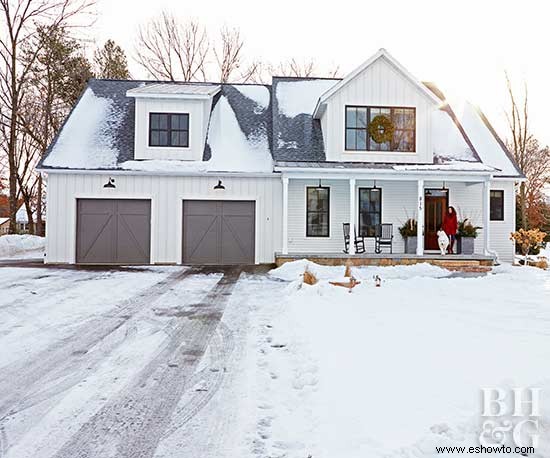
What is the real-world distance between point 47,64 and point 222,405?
2658cm

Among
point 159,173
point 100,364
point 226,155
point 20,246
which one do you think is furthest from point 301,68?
point 100,364

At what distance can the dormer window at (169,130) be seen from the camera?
603 inches

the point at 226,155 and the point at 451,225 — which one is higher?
the point at 226,155

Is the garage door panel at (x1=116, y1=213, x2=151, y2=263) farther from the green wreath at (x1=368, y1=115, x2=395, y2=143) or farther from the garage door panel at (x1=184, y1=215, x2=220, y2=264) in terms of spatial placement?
the green wreath at (x1=368, y1=115, x2=395, y2=143)

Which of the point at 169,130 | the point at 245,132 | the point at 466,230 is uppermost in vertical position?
the point at 245,132

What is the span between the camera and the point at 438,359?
4.27 meters

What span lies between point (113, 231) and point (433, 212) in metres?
10.9

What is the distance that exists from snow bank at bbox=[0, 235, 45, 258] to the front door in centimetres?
1558

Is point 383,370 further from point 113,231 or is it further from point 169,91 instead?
point 169,91

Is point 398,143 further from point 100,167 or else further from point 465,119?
point 100,167

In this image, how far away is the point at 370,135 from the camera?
14984mm

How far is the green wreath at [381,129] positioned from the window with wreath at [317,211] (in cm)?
234

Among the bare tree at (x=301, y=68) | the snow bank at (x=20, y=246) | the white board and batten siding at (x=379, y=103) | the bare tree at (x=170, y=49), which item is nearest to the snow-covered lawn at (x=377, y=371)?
the white board and batten siding at (x=379, y=103)

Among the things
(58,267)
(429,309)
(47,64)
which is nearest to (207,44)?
(47,64)
